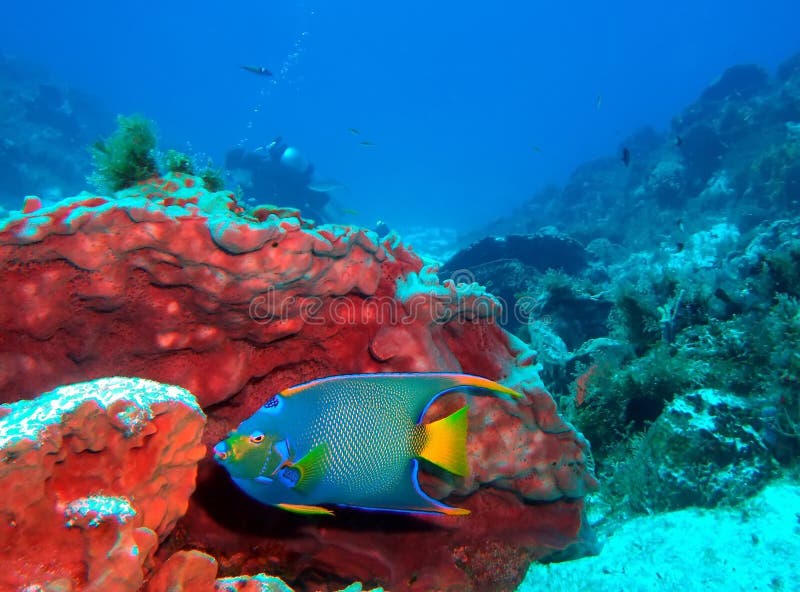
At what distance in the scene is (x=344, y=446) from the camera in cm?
130

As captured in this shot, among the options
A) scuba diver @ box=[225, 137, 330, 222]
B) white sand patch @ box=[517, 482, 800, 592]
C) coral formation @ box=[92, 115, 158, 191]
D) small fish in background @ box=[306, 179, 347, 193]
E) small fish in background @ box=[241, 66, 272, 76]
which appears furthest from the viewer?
small fish in background @ box=[306, 179, 347, 193]

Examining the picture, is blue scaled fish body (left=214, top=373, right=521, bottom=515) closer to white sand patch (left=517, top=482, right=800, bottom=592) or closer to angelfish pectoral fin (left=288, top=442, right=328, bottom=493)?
angelfish pectoral fin (left=288, top=442, right=328, bottom=493)

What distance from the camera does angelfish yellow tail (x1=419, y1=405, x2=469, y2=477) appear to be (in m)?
1.33

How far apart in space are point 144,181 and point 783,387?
191 inches

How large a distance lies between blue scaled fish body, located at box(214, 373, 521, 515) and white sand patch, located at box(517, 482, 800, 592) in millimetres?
1821

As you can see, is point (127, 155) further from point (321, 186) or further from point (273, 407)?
point (321, 186)

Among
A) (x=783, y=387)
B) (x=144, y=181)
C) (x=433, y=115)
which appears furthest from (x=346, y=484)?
(x=433, y=115)

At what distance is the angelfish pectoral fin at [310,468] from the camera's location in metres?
1.25

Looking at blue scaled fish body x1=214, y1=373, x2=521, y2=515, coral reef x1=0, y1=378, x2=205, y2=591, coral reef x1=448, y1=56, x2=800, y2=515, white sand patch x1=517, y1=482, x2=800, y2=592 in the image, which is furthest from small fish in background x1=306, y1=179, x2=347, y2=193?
blue scaled fish body x1=214, y1=373, x2=521, y2=515

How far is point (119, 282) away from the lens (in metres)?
1.90

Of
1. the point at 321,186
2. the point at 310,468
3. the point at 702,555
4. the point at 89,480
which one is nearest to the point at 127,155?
the point at 89,480

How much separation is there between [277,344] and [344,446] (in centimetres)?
114

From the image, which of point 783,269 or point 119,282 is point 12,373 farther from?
point 783,269

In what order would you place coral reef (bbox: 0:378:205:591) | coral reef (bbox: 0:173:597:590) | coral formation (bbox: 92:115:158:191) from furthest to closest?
coral formation (bbox: 92:115:158:191) → coral reef (bbox: 0:173:597:590) → coral reef (bbox: 0:378:205:591)
